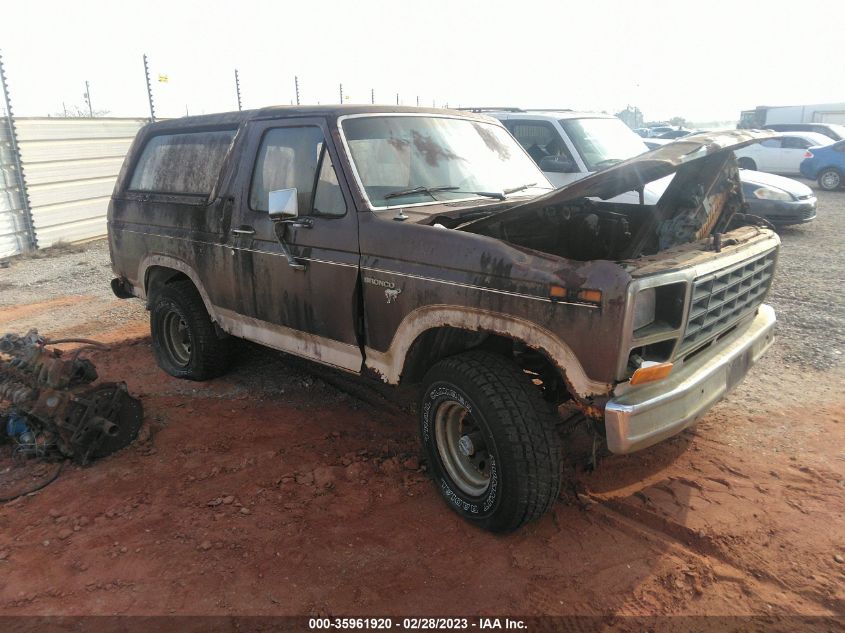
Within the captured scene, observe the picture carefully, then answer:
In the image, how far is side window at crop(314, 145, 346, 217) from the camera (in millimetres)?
3834

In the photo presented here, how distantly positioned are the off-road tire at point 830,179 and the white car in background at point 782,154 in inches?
42.8

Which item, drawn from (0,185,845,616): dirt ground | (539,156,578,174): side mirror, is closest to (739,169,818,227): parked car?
(539,156,578,174): side mirror

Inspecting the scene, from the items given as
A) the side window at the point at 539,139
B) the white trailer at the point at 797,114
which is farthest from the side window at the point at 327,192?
the white trailer at the point at 797,114

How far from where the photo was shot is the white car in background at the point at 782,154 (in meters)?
18.0

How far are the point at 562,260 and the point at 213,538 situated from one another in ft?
7.45

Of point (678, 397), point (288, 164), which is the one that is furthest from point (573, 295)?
point (288, 164)

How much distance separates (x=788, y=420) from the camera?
4.39 m

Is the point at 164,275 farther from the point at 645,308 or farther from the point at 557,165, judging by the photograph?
the point at 557,165

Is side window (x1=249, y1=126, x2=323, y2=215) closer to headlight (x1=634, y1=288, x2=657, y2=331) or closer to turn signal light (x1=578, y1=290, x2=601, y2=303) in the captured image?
turn signal light (x1=578, y1=290, x2=601, y2=303)

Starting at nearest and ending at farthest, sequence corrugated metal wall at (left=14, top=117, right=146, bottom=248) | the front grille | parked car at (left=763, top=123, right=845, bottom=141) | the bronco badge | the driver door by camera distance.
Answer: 1. the front grille
2. the bronco badge
3. the driver door
4. corrugated metal wall at (left=14, top=117, right=146, bottom=248)
5. parked car at (left=763, top=123, right=845, bottom=141)

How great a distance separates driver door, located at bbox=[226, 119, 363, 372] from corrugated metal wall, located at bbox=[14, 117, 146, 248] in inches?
353

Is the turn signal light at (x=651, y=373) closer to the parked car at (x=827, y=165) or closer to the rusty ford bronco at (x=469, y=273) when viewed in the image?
the rusty ford bronco at (x=469, y=273)

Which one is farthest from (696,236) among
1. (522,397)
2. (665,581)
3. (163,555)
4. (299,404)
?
(163,555)

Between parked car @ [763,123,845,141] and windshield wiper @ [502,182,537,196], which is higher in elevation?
windshield wiper @ [502,182,537,196]
